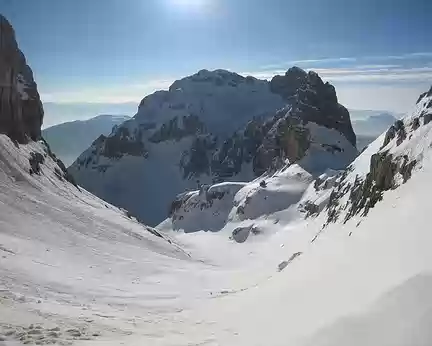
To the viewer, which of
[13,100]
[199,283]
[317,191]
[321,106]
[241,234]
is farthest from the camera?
[321,106]

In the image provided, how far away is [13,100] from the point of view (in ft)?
186

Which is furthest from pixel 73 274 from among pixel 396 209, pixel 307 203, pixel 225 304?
pixel 307 203

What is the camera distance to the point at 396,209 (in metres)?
19.2

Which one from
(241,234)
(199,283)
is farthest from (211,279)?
(241,234)

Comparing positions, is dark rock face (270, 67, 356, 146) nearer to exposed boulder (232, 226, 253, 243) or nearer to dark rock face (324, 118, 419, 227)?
exposed boulder (232, 226, 253, 243)

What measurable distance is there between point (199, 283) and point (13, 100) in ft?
131

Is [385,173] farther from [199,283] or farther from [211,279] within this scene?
[211,279]

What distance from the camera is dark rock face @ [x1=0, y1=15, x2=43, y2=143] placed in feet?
179

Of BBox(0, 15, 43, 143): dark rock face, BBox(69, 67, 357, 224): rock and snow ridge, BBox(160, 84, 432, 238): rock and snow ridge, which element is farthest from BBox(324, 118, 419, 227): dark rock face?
BBox(69, 67, 357, 224): rock and snow ridge

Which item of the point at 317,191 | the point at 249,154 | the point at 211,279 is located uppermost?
the point at 249,154

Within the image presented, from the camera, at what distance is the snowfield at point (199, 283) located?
402 inches

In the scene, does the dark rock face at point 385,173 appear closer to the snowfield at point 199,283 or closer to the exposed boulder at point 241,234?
the snowfield at point 199,283

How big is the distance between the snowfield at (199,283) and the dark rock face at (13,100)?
34.5 feet

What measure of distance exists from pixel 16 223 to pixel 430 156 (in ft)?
94.5
